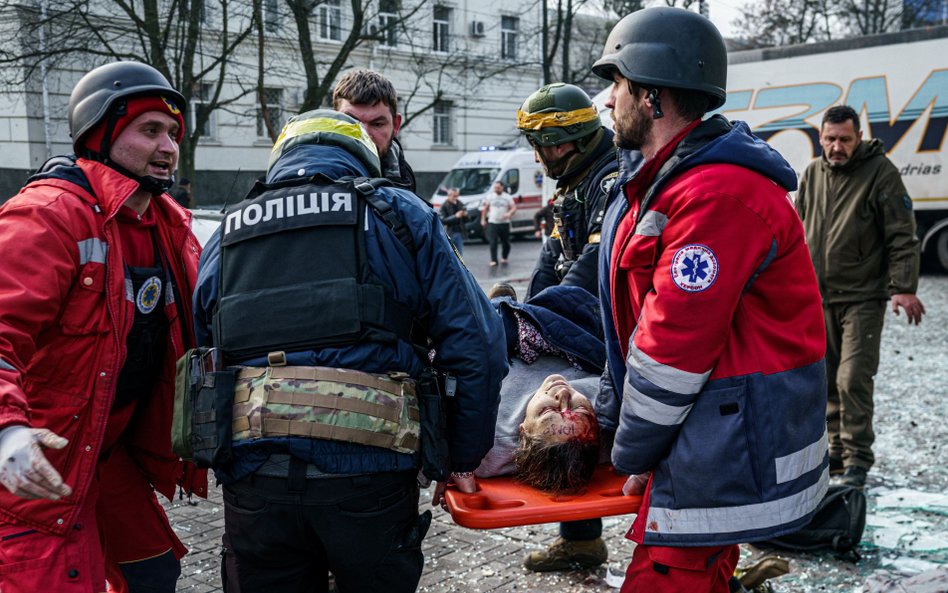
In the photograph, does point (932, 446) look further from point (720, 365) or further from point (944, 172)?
point (944, 172)

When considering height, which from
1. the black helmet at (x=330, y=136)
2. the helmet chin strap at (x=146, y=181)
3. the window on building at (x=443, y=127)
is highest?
the window on building at (x=443, y=127)

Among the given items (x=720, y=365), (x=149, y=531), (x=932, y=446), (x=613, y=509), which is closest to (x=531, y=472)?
(x=613, y=509)

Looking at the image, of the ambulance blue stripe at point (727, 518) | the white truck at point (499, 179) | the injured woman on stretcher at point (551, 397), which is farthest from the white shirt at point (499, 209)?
the ambulance blue stripe at point (727, 518)

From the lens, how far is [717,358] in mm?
2436

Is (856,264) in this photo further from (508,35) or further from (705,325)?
(508,35)

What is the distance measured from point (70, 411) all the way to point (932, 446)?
5.45 metres

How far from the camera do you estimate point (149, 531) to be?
326 cm

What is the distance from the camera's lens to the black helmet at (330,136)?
271 centimetres

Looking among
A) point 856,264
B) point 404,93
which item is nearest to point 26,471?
point 856,264

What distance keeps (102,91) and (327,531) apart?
5.47 ft

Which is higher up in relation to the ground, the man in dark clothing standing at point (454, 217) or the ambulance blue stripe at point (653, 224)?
the ambulance blue stripe at point (653, 224)

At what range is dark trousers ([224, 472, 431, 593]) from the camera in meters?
2.43

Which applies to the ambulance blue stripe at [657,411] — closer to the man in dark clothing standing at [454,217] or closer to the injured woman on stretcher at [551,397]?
the injured woman on stretcher at [551,397]

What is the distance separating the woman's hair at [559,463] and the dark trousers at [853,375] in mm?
2683
